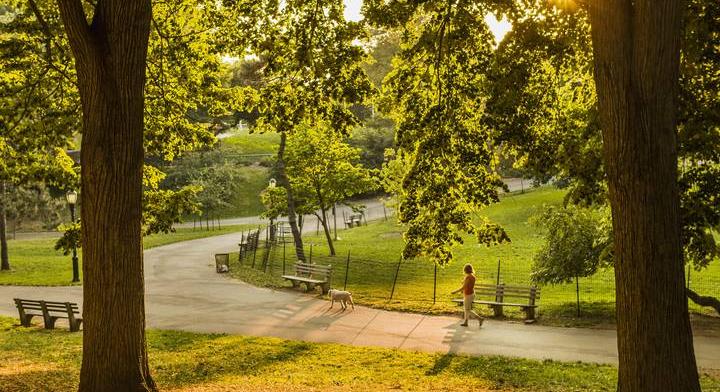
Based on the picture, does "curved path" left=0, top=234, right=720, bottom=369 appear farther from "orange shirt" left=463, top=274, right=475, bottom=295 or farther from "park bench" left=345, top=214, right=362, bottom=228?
"park bench" left=345, top=214, right=362, bottom=228

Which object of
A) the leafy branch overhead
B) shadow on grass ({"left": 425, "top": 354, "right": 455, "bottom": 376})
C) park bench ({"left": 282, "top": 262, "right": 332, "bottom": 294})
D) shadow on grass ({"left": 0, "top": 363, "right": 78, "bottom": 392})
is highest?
the leafy branch overhead

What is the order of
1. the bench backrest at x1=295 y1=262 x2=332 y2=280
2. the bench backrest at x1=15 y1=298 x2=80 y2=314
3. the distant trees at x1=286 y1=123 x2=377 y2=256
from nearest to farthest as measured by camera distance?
1. the bench backrest at x1=15 y1=298 x2=80 y2=314
2. the bench backrest at x1=295 y1=262 x2=332 y2=280
3. the distant trees at x1=286 y1=123 x2=377 y2=256

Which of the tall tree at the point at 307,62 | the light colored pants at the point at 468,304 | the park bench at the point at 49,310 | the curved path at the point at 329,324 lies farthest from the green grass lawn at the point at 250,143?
the tall tree at the point at 307,62

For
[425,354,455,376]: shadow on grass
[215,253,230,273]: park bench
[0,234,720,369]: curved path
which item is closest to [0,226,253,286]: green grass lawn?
[0,234,720,369]: curved path

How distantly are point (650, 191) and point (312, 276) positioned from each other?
60.5 ft

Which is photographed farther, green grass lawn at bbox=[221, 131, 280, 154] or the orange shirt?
green grass lawn at bbox=[221, 131, 280, 154]

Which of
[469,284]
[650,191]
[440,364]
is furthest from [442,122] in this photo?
[650,191]

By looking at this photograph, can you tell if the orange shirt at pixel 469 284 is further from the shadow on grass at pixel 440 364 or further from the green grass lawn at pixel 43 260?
the green grass lawn at pixel 43 260

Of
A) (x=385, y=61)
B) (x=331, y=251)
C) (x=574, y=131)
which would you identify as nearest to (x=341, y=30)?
(x=574, y=131)

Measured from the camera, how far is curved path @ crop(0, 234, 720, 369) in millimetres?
14453

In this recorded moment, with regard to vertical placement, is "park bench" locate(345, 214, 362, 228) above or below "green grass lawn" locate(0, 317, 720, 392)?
above

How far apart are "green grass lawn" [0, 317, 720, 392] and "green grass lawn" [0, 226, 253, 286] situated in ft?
21.0

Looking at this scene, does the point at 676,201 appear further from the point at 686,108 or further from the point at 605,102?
the point at 686,108

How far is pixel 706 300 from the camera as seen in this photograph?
16281 millimetres
